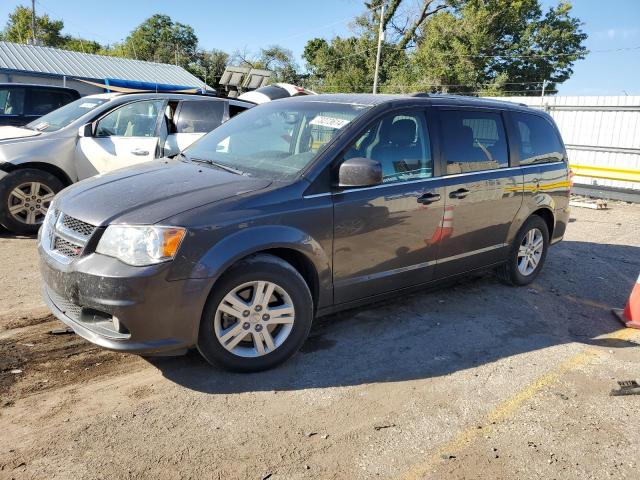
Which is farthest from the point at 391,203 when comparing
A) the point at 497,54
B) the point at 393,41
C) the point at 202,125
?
the point at 393,41

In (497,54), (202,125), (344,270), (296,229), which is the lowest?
(344,270)

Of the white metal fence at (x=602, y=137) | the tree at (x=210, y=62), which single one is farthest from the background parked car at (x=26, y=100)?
the tree at (x=210, y=62)

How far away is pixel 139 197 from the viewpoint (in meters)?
3.31

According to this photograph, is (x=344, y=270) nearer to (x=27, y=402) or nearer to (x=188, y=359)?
(x=188, y=359)

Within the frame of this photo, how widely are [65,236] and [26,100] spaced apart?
772cm

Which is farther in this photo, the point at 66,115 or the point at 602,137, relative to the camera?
the point at 602,137

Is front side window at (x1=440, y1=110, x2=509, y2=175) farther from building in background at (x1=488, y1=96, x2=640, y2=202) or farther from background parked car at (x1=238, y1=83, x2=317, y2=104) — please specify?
building in background at (x1=488, y1=96, x2=640, y2=202)

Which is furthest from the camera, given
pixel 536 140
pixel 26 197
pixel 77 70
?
pixel 77 70

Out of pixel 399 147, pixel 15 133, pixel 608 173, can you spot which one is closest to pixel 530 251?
pixel 399 147

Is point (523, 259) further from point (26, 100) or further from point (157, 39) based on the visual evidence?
point (157, 39)

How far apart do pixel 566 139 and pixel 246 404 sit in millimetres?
14245

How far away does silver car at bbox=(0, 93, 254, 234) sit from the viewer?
6469mm

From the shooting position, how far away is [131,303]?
116 inches

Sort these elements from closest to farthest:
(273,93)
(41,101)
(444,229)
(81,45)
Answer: (444,229), (41,101), (273,93), (81,45)
